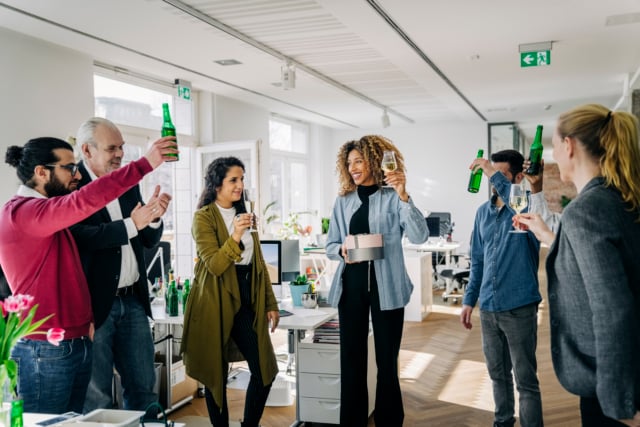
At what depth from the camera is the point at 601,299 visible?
136 centimetres

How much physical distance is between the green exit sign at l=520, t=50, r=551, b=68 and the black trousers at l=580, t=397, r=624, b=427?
4760mm

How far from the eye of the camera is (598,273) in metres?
1.36

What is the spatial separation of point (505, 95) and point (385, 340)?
6443 millimetres

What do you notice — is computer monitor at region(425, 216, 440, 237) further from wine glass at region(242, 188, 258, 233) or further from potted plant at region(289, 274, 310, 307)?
wine glass at region(242, 188, 258, 233)

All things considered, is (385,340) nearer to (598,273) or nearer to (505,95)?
(598,273)

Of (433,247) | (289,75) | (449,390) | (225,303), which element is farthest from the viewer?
(433,247)

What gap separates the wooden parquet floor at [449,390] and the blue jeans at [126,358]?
4.10 ft

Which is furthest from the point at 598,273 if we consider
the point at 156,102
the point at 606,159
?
the point at 156,102

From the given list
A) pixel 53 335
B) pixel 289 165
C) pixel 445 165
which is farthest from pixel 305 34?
pixel 445 165

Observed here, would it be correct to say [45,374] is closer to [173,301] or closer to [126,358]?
[126,358]

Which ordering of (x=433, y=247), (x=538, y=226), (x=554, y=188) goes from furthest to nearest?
(x=554, y=188) < (x=433, y=247) < (x=538, y=226)

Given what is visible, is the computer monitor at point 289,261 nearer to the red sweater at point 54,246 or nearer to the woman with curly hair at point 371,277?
the woman with curly hair at point 371,277

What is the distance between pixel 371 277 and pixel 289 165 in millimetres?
8341

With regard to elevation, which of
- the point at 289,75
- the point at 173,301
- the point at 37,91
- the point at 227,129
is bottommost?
the point at 173,301
